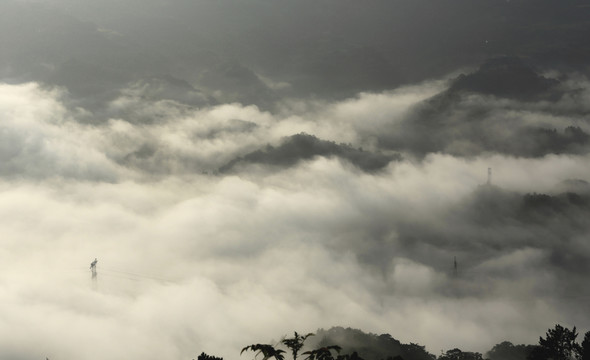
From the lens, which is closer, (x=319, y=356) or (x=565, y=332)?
(x=319, y=356)

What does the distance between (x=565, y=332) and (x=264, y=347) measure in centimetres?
9145

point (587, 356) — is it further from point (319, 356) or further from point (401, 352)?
point (401, 352)

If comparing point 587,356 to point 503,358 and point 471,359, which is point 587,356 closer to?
point 471,359

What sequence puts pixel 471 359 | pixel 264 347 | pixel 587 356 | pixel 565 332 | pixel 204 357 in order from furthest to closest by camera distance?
1. pixel 471 359
2. pixel 565 332
3. pixel 587 356
4. pixel 204 357
5. pixel 264 347

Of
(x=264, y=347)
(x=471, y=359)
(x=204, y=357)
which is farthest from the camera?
(x=471, y=359)

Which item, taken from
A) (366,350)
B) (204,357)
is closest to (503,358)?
(366,350)

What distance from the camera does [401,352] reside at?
623ft

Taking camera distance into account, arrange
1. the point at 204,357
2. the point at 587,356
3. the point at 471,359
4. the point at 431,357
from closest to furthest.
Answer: the point at 204,357, the point at 587,356, the point at 471,359, the point at 431,357

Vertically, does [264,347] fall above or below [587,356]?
above

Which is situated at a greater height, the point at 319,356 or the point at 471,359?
the point at 319,356

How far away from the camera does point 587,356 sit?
90000 mm

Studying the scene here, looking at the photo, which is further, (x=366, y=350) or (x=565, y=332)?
(x=366, y=350)

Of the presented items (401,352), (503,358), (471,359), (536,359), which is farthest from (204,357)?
(503,358)

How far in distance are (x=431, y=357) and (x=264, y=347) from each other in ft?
571
